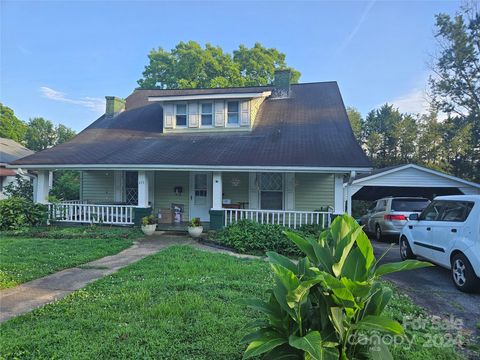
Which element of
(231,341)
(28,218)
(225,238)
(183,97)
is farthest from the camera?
(183,97)

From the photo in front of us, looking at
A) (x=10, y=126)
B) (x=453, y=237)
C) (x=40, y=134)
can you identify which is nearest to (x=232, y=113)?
(x=453, y=237)

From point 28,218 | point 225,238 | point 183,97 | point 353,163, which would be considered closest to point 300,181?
point 353,163

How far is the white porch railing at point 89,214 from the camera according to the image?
460 inches

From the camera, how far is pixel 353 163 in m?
9.45

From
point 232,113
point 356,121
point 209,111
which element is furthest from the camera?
point 356,121

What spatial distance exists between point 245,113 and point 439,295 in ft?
32.2

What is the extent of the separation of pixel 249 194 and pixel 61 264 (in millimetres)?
7188

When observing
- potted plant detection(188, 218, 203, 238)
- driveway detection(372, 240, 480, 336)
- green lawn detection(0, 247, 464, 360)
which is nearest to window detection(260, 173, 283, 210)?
potted plant detection(188, 218, 203, 238)

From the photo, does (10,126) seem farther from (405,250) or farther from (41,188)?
(405,250)

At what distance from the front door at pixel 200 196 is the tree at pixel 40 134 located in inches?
1488

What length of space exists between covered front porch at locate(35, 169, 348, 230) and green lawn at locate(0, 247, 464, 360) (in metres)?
5.12

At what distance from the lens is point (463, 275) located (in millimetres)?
5344

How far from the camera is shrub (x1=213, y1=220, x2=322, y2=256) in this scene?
8648 millimetres

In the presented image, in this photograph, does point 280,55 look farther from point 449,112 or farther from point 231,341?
point 231,341
